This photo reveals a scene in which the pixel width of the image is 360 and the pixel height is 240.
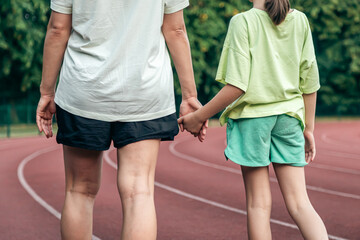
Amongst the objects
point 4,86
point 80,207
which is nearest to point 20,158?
point 80,207

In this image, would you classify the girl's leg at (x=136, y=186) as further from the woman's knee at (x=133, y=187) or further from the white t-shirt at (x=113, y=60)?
the white t-shirt at (x=113, y=60)

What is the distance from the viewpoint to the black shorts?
2.61 meters

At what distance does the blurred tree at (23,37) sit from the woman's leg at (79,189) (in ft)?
62.8

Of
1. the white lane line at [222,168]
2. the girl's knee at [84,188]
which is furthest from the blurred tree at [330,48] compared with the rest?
the girl's knee at [84,188]

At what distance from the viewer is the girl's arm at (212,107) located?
3.12m

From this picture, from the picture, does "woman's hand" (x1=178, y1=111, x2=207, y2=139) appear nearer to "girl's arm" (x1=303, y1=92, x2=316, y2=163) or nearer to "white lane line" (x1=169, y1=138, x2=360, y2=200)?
"girl's arm" (x1=303, y1=92, x2=316, y2=163)

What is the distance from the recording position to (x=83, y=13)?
261 cm

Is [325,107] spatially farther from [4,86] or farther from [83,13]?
[83,13]

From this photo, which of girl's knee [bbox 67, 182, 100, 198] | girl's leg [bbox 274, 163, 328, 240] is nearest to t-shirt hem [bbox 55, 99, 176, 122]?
girl's knee [bbox 67, 182, 100, 198]

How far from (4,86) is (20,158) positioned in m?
15.2

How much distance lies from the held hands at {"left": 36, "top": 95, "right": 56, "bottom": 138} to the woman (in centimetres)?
22

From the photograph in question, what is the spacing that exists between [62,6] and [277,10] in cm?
113

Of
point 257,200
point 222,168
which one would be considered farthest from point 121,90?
point 222,168

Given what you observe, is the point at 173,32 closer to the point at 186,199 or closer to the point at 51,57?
the point at 51,57
